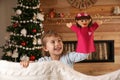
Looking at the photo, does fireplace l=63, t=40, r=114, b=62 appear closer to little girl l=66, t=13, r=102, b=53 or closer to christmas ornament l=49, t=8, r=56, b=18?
christmas ornament l=49, t=8, r=56, b=18

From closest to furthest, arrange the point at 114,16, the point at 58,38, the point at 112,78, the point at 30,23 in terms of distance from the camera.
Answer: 1. the point at 112,78
2. the point at 58,38
3. the point at 30,23
4. the point at 114,16

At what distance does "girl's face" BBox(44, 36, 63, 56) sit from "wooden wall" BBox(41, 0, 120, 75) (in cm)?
273

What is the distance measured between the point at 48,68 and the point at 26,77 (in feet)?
0.44

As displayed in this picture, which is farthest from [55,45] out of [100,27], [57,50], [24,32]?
[100,27]

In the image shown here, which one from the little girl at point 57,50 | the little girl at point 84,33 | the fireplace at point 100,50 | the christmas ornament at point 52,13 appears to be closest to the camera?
the little girl at point 84,33

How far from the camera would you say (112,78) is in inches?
51.9

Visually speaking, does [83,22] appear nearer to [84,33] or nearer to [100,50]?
[84,33]

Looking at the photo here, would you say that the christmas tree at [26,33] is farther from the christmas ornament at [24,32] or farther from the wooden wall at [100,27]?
the wooden wall at [100,27]

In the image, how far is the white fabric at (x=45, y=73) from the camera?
4.36ft

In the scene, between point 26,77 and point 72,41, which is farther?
point 72,41

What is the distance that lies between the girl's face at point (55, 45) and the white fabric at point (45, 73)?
43 centimetres

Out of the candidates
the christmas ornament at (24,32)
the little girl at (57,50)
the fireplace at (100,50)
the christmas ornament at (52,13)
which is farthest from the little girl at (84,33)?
the fireplace at (100,50)

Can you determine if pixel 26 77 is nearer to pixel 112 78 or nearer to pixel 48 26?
pixel 112 78

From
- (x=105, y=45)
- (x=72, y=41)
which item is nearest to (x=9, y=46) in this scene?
(x=72, y=41)
